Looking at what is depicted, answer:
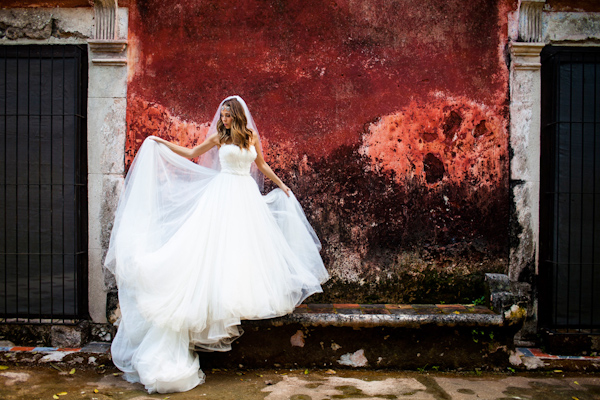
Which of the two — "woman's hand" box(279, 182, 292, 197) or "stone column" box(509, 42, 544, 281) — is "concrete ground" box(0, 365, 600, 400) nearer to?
"stone column" box(509, 42, 544, 281)

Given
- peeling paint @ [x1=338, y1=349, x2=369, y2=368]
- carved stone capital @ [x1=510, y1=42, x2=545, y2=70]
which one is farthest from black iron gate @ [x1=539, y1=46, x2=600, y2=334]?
peeling paint @ [x1=338, y1=349, x2=369, y2=368]

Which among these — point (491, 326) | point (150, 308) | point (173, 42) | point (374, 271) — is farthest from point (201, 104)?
point (491, 326)

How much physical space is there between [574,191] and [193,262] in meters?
3.74

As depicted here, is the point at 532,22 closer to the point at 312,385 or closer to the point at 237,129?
the point at 237,129

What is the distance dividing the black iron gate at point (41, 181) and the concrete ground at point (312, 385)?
864mm

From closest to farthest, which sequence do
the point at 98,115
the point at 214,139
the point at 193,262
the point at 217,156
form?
the point at 193,262, the point at 214,139, the point at 217,156, the point at 98,115

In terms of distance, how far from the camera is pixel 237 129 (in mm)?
3855

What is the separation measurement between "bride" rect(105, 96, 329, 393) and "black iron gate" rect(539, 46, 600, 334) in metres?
2.44

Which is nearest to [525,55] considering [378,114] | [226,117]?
[378,114]

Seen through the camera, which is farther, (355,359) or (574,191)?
(574,191)

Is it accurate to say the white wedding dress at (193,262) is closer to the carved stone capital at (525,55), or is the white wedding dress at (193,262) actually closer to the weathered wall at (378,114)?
the weathered wall at (378,114)

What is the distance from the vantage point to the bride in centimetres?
340

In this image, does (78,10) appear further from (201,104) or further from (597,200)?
(597,200)

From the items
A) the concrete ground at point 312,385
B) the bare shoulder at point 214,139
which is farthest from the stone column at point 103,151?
the bare shoulder at point 214,139
